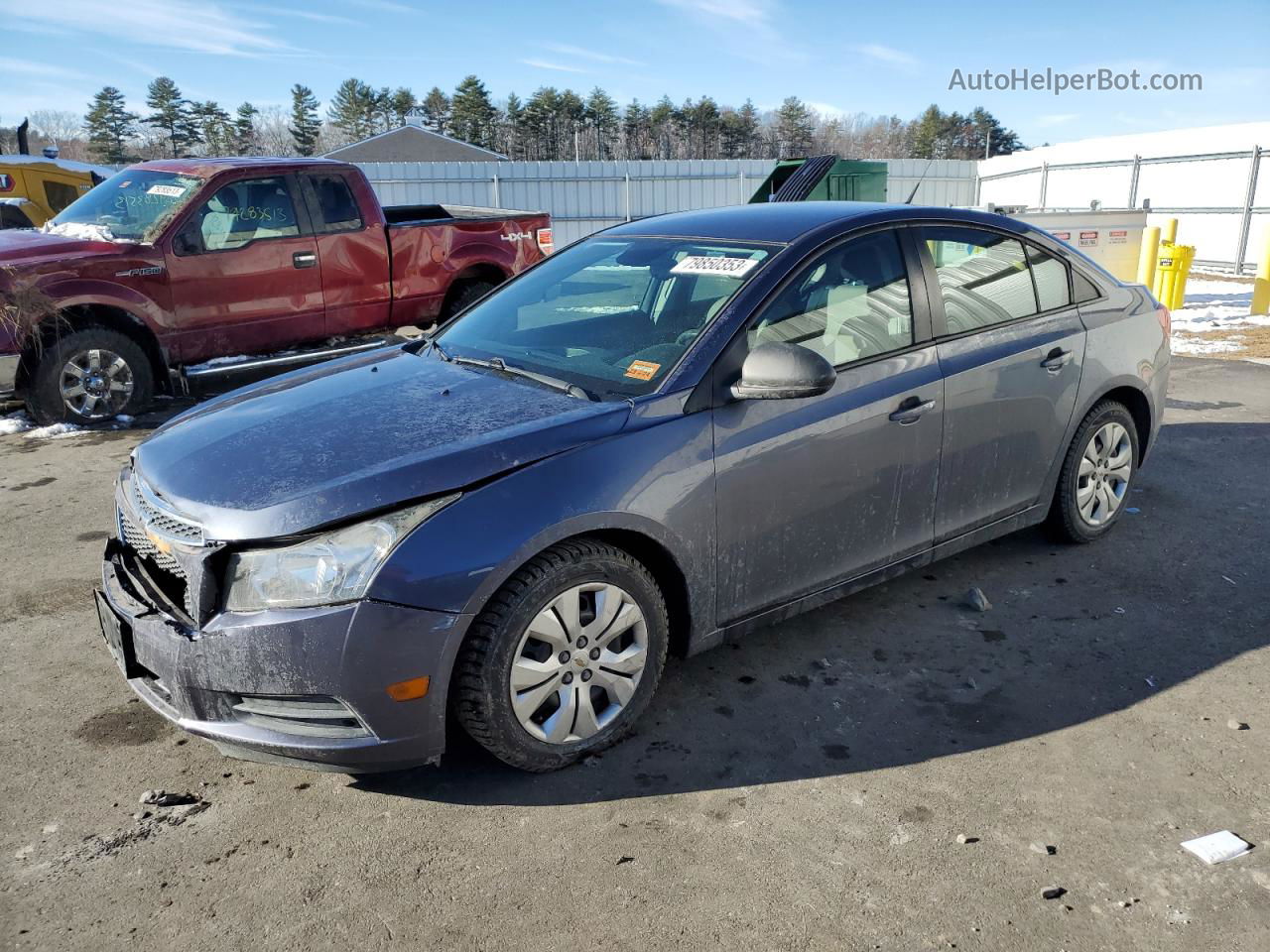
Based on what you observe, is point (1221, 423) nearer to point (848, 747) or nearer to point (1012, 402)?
point (1012, 402)

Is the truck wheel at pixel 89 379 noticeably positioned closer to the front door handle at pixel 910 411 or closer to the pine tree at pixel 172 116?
the front door handle at pixel 910 411

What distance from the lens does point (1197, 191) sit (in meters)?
21.3

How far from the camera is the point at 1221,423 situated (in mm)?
7293

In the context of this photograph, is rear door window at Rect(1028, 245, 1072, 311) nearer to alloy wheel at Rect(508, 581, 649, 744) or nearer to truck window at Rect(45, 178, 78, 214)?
alloy wheel at Rect(508, 581, 649, 744)

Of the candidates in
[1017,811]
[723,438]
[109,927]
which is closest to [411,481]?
[723,438]

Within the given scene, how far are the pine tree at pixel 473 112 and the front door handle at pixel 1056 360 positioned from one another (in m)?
86.6

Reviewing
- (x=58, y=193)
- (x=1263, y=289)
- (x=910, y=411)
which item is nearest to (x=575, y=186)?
(x=58, y=193)

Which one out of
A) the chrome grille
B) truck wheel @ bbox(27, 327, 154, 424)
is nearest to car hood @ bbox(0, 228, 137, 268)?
truck wheel @ bbox(27, 327, 154, 424)

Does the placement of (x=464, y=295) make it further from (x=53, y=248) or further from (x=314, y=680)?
(x=314, y=680)

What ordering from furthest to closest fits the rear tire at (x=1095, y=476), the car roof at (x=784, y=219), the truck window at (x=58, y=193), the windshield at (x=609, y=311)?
the truck window at (x=58, y=193) < the rear tire at (x=1095, y=476) < the car roof at (x=784, y=219) < the windshield at (x=609, y=311)

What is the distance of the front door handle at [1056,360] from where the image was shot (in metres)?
4.29

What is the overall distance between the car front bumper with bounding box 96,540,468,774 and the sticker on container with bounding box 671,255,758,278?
1.69 meters

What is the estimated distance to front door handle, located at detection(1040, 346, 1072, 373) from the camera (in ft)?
14.1

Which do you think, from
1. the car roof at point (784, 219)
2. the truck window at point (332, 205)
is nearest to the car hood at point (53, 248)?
the truck window at point (332, 205)
